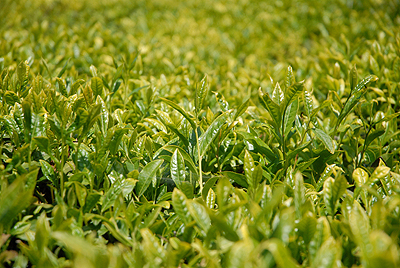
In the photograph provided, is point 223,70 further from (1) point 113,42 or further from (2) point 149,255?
(2) point 149,255

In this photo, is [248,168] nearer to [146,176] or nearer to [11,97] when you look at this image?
[146,176]

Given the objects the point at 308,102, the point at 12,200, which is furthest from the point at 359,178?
the point at 12,200

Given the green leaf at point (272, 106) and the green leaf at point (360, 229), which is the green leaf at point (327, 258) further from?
the green leaf at point (272, 106)

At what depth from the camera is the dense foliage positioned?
1.16 meters

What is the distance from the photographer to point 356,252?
1.25 m

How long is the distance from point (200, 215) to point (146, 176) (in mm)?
438

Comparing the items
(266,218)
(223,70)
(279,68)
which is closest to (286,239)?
(266,218)

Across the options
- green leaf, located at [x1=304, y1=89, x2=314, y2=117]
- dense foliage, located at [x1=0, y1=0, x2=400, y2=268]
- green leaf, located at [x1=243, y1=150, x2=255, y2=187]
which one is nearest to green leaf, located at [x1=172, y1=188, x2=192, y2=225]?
dense foliage, located at [x1=0, y1=0, x2=400, y2=268]

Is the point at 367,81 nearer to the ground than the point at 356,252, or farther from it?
farther from it

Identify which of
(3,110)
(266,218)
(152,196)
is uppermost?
(3,110)

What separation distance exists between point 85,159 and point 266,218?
94 cm

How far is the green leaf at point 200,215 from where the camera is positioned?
1.23 m

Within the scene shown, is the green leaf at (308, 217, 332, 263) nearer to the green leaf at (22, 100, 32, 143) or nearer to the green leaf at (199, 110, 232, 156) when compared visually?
the green leaf at (199, 110, 232, 156)

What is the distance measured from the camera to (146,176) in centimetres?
158
